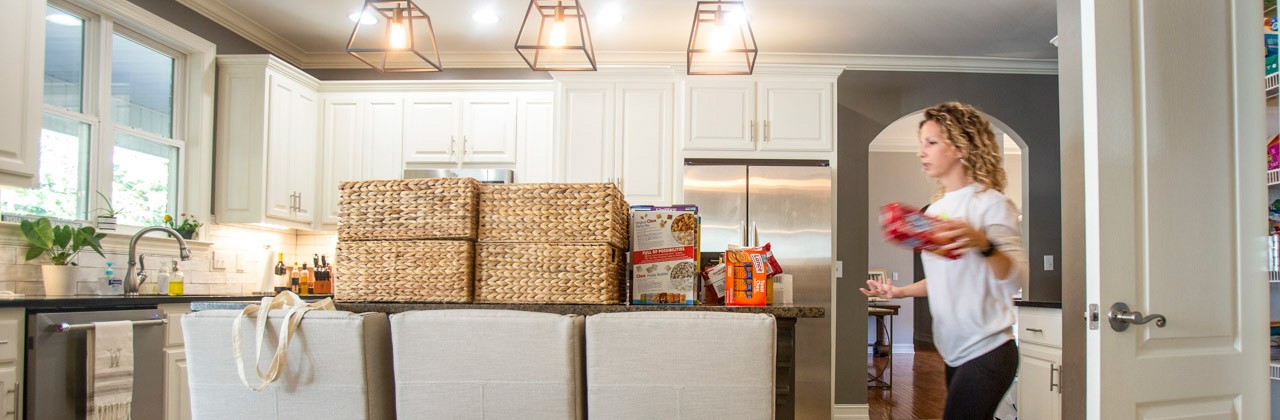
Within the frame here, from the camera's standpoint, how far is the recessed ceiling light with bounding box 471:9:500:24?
189 inches

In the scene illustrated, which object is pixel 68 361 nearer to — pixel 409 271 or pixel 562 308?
pixel 409 271

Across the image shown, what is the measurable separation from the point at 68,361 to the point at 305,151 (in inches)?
102

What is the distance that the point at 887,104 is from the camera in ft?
18.3

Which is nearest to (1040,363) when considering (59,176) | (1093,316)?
(1093,316)

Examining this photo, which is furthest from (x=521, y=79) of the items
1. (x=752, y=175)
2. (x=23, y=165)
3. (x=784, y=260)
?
(x=23, y=165)

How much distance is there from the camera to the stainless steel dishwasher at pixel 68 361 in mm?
2748

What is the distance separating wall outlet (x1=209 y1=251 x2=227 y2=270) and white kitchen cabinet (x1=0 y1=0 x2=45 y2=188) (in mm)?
1705

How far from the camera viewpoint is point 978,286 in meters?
1.75

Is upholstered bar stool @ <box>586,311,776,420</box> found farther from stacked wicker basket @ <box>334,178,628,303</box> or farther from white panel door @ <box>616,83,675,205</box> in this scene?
white panel door @ <box>616,83,675,205</box>

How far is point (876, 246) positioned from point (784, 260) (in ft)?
17.0

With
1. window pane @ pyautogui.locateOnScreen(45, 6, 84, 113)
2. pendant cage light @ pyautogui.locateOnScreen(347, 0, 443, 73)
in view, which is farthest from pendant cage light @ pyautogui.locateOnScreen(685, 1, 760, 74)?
window pane @ pyautogui.locateOnScreen(45, 6, 84, 113)

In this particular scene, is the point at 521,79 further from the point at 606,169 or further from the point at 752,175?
the point at 752,175

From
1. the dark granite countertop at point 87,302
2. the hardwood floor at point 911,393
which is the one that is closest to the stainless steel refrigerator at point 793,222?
the hardwood floor at point 911,393

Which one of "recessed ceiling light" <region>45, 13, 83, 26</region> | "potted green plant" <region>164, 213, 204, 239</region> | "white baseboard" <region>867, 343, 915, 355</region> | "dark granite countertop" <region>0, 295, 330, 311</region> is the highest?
"recessed ceiling light" <region>45, 13, 83, 26</region>
